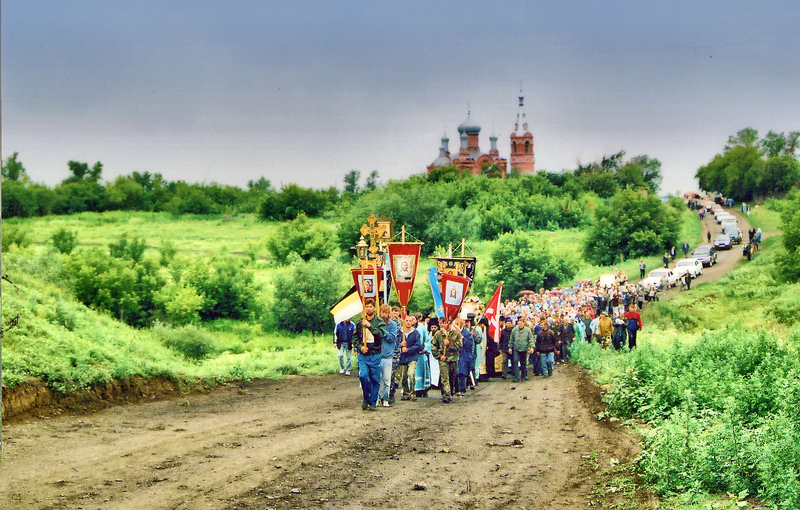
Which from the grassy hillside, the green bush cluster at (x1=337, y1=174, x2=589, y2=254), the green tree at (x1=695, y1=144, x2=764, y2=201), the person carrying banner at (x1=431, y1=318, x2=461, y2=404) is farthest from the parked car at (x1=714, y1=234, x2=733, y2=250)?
the person carrying banner at (x1=431, y1=318, x2=461, y2=404)

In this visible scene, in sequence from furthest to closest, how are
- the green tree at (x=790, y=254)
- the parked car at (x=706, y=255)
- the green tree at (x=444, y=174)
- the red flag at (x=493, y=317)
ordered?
the green tree at (x=444, y=174) < the parked car at (x=706, y=255) < the green tree at (x=790, y=254) < the red flag at (x=493, y=317)

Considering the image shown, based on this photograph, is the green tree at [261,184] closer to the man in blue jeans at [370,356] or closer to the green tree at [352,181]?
the green tree at [352,181]

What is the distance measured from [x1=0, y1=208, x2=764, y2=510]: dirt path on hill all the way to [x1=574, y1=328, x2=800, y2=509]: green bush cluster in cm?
51

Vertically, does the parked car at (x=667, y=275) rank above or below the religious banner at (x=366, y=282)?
below

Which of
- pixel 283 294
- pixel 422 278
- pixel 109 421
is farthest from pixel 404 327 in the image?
pixel 422 278

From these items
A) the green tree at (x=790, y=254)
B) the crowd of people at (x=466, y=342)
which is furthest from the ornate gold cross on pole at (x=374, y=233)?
the green tree at (x=790, y=254)

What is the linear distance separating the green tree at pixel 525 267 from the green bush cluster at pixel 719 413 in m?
22.3

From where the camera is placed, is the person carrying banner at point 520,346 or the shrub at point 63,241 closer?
the person carrying banner at point 520,346

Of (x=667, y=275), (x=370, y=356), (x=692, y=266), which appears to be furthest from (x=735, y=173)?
(x=370, y=356)

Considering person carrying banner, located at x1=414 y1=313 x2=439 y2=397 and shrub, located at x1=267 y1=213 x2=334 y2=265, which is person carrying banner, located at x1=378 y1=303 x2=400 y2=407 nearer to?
person carrying banner, located at x1=414 y1=313 x2=439 y2=397

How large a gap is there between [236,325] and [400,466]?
26442 mm

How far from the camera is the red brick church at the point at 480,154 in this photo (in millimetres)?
88812

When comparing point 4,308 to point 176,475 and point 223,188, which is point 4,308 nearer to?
point 176,475

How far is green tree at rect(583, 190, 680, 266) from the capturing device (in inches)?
1983
